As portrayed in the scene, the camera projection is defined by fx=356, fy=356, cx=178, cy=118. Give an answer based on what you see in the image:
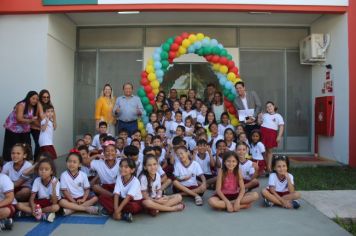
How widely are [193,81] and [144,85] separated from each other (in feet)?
7.99

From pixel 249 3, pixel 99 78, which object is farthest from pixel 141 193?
pixel 99 78

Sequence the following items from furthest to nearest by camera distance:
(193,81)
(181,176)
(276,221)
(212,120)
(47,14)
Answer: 1. (193,81)
2. (47,14)
3. (212,120)
4. (181,176)
5. (276,221)

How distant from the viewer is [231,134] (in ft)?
19.8

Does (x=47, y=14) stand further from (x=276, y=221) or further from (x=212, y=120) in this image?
(x=276, y=221)

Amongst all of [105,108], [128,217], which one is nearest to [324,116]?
[105,108]

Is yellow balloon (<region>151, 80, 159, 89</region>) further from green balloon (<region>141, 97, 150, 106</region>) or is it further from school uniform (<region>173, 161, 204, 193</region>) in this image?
school uniform (<region>173, 161, 204, 193</region>)

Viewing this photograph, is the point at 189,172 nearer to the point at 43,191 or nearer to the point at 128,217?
the point at 128,217

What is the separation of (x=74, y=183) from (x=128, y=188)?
770 millimetres

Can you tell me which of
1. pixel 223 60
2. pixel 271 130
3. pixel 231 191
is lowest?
pixel 231 191

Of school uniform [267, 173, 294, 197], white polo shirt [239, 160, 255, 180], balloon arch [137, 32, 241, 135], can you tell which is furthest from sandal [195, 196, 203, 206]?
balloon arch [137, 32, 241, 135]

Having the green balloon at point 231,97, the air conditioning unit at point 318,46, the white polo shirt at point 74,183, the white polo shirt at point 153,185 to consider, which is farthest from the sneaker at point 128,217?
the air conditioning unit at point 318,46

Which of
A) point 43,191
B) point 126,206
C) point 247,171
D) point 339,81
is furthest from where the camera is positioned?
point 339,81

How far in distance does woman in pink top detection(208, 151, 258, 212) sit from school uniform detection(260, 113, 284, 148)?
236 centimetres

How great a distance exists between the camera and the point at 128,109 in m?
6.99
